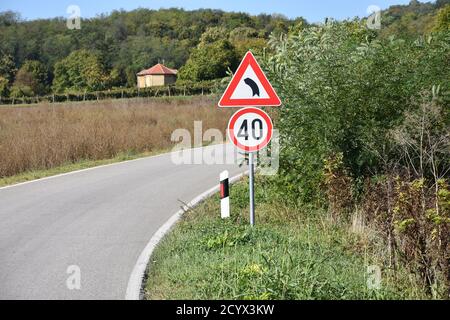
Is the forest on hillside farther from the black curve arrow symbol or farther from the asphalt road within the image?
the black curve arrow symbol

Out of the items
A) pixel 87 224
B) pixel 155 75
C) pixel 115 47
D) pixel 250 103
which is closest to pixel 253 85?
pixel 250 103

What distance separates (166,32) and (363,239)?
75131mm

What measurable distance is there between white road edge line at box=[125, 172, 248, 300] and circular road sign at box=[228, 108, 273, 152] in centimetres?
183

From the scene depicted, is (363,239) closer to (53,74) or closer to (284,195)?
(284,195)

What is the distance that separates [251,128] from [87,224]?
312 centimetres

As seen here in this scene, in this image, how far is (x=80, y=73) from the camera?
59781mm

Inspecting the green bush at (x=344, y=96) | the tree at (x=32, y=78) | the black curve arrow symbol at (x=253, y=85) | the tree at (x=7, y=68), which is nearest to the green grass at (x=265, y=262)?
the green bush at (x=344, y=96)

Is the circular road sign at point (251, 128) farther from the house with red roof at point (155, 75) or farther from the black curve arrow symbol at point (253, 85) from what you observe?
the house with red roof at point (155, 75)

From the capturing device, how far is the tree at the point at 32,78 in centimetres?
5666

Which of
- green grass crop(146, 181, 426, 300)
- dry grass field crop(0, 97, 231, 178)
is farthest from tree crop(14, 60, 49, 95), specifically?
green grass crop(146, 181, 426, 300)

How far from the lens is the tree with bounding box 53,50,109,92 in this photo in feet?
179

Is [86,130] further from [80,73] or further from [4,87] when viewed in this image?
[80,73]

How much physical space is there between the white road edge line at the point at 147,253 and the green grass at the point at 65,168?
5.11 meters
